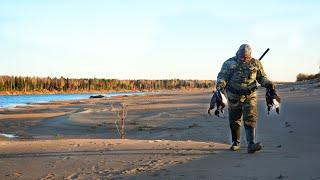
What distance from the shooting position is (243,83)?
31.1 ft

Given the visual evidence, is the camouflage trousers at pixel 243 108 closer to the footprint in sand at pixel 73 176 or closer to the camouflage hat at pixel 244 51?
the camouflage hat at pixel 244 51

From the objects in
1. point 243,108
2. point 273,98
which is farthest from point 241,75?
point 273,98

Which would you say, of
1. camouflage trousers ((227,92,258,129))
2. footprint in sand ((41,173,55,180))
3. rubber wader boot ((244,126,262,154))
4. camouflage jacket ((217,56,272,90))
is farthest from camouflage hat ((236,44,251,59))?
footprint in sand ((41,173,55,180))

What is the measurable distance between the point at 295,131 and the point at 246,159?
6.41 meters

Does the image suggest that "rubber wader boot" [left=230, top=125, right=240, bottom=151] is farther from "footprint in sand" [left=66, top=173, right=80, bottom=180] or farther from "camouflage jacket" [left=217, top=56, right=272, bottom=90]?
"footprint in sand" [left=66, top=173, right=80, bottom=180]

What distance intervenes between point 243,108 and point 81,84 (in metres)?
144

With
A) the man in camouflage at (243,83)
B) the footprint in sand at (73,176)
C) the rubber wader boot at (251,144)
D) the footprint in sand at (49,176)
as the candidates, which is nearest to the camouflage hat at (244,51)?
the man in camouflage at (243,83)

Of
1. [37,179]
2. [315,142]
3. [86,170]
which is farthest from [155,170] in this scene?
[315,142]

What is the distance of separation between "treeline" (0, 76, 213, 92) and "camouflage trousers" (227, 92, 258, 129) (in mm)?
119846

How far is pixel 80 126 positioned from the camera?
23.8 metres

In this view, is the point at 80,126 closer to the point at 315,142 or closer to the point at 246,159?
the point at 315,142

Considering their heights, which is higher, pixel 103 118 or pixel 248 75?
pixel 248 75

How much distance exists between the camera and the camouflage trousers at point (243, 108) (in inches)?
370

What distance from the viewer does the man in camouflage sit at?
30.8 ft
